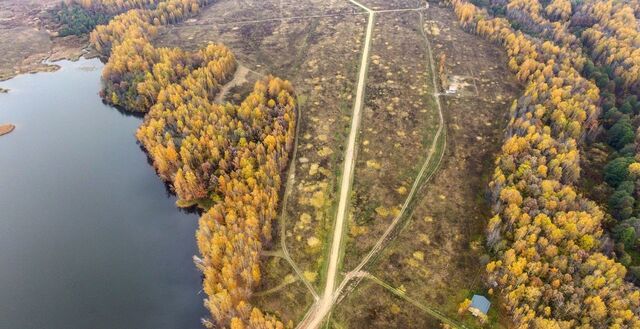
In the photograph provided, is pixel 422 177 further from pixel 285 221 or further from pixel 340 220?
pixel 285 221

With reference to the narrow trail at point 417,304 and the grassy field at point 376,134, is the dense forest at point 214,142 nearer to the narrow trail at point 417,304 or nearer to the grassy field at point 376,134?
the grassy field at point 376,134

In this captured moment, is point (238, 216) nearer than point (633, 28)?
Yes

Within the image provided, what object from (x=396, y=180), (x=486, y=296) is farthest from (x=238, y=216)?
(x=486, y=296)

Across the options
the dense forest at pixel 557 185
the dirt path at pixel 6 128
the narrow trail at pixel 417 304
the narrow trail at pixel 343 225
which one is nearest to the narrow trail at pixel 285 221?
Answer: the narrow trail at pixel 343 225

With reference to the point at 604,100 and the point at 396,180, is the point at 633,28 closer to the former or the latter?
the point at 604,100

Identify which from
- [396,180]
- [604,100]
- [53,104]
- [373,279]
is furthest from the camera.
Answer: [53,104]

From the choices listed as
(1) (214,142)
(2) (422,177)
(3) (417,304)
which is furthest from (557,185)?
(1) (214,142)

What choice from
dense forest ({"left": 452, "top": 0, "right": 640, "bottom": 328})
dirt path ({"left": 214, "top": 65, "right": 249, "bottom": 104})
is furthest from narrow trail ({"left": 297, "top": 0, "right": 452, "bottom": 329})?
dirt path ({"left": 214, "top": 65, "right": 249, "bottom": 104})
